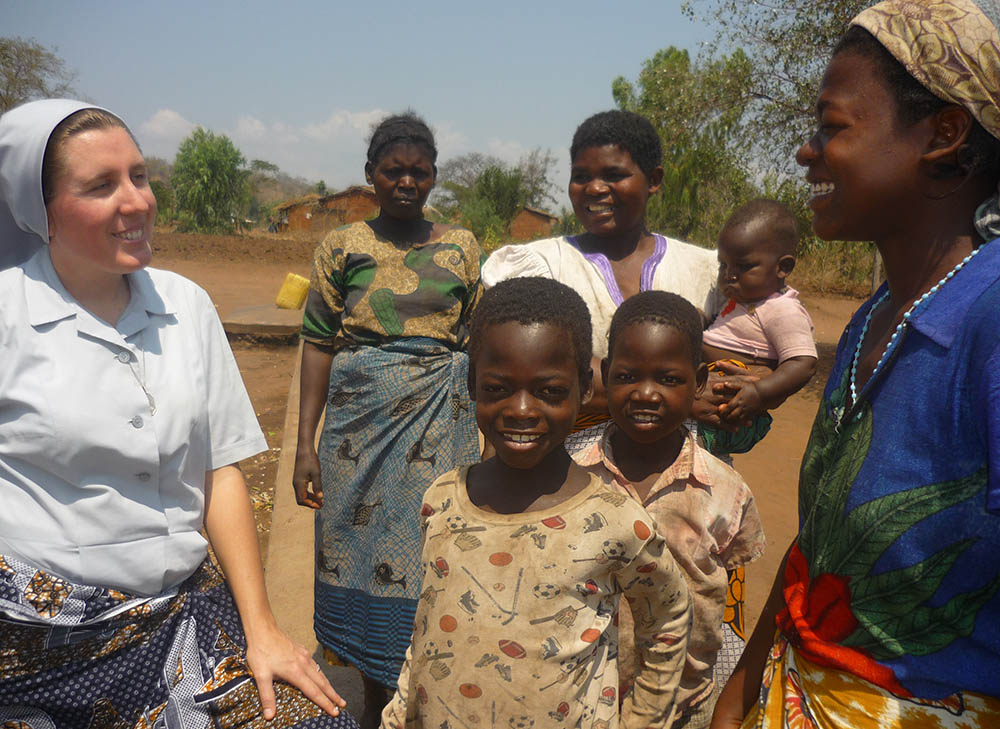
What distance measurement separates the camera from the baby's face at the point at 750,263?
232 centimetres

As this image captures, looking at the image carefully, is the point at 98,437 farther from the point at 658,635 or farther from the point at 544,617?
the point at 658,635

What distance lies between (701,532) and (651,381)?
0.41 meters

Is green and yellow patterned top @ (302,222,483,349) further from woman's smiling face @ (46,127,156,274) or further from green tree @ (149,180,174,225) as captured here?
green tree @ (149,180,174,225)

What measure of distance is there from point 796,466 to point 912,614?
567 cm

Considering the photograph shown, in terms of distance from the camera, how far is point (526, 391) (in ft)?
5.32

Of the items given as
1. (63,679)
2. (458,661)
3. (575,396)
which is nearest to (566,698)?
(458,661)

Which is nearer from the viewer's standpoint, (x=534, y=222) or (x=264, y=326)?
(x=264, y=326)

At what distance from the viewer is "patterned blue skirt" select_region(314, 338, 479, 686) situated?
8.96 feet

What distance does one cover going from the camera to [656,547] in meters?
1.56

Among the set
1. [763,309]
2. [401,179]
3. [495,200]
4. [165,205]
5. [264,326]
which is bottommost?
[165,205]

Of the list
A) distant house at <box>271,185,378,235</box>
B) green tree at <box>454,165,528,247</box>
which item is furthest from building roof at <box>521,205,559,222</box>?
green tree at <box>454,165,528,247</box>

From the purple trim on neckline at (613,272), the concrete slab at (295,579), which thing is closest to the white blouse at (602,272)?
the purple trim on neckline at (613,272)

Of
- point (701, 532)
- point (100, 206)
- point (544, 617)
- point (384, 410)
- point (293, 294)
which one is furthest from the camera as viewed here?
point (293, 294)

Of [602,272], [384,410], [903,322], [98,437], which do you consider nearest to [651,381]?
[602,272]
